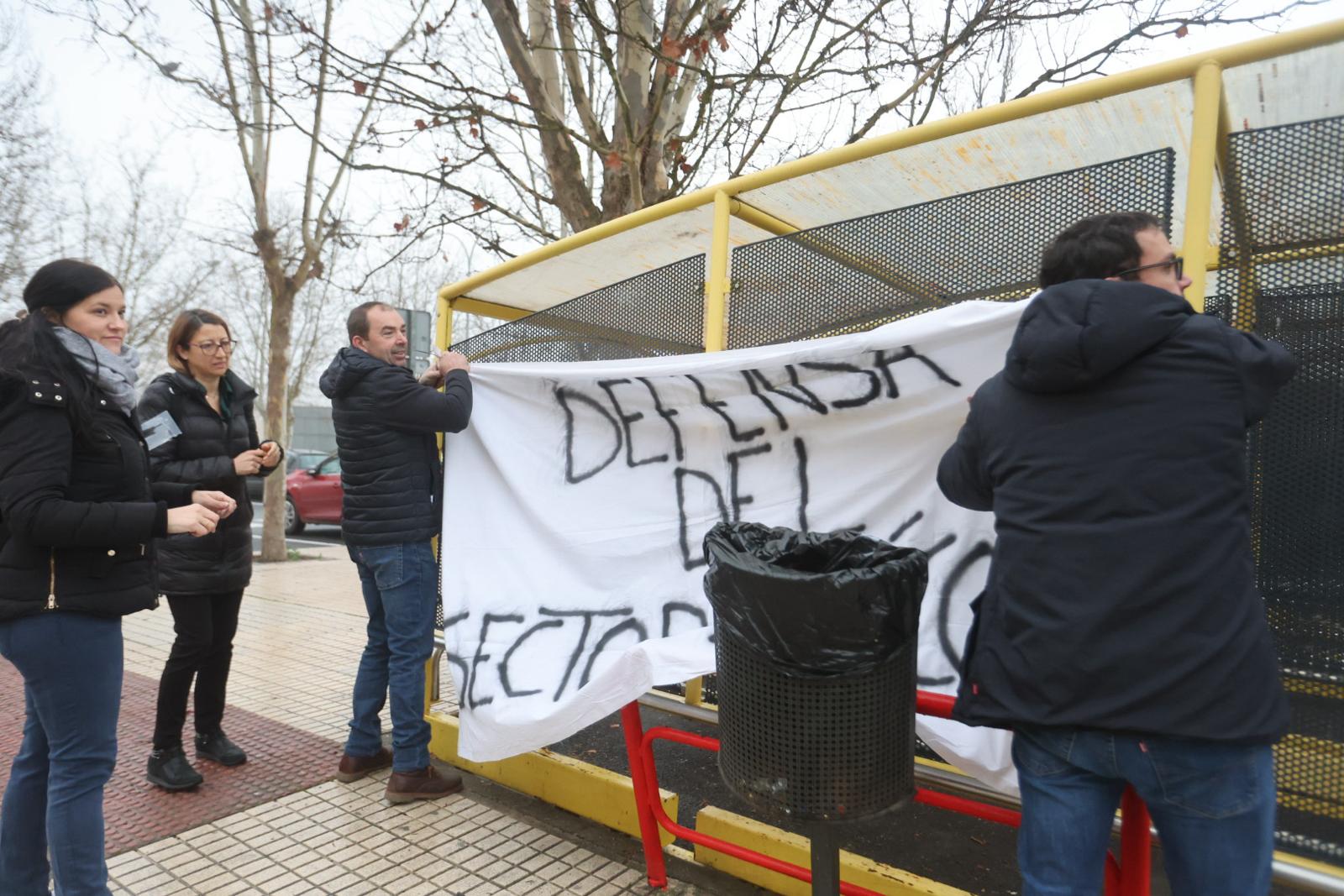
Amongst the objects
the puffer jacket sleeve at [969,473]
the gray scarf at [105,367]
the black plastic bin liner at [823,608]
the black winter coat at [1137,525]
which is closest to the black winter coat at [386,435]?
the gray scarf at [105,367]

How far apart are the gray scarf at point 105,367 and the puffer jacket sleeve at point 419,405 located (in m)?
0.96

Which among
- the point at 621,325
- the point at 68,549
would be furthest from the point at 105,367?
the point at 621,325

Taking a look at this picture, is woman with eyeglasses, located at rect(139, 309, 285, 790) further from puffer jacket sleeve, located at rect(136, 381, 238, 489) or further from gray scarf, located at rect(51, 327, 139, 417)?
gray scarf, located at rect(51, 327, 139, 417)

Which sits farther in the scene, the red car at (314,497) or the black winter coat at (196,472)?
the red car at (314,497)

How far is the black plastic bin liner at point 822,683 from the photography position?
5.81 ft

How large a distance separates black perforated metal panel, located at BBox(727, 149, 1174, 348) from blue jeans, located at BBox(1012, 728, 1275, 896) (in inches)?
54.3

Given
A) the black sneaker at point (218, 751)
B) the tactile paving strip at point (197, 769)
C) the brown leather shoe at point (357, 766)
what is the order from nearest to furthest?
the tactile paving strip at point (197, 769)
the brown leather shoe at point (357, 766)
the black sneaker at point (218, 751)

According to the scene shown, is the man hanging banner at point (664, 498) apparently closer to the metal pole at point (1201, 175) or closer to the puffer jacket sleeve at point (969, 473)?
the metal pole at point (1201, 175)

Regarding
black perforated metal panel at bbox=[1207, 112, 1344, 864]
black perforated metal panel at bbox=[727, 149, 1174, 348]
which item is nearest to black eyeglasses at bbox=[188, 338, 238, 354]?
black perforated metal panel at bbox=[727, 149, 1174, 348]

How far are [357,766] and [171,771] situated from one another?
0.74m

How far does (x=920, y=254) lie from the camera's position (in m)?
2.65

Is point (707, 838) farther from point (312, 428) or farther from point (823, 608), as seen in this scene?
point (312, 428)

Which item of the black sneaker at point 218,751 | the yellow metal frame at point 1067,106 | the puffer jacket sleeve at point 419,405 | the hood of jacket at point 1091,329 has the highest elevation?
the yellow metal frame at point 1067,106

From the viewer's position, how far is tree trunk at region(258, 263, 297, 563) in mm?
10406
